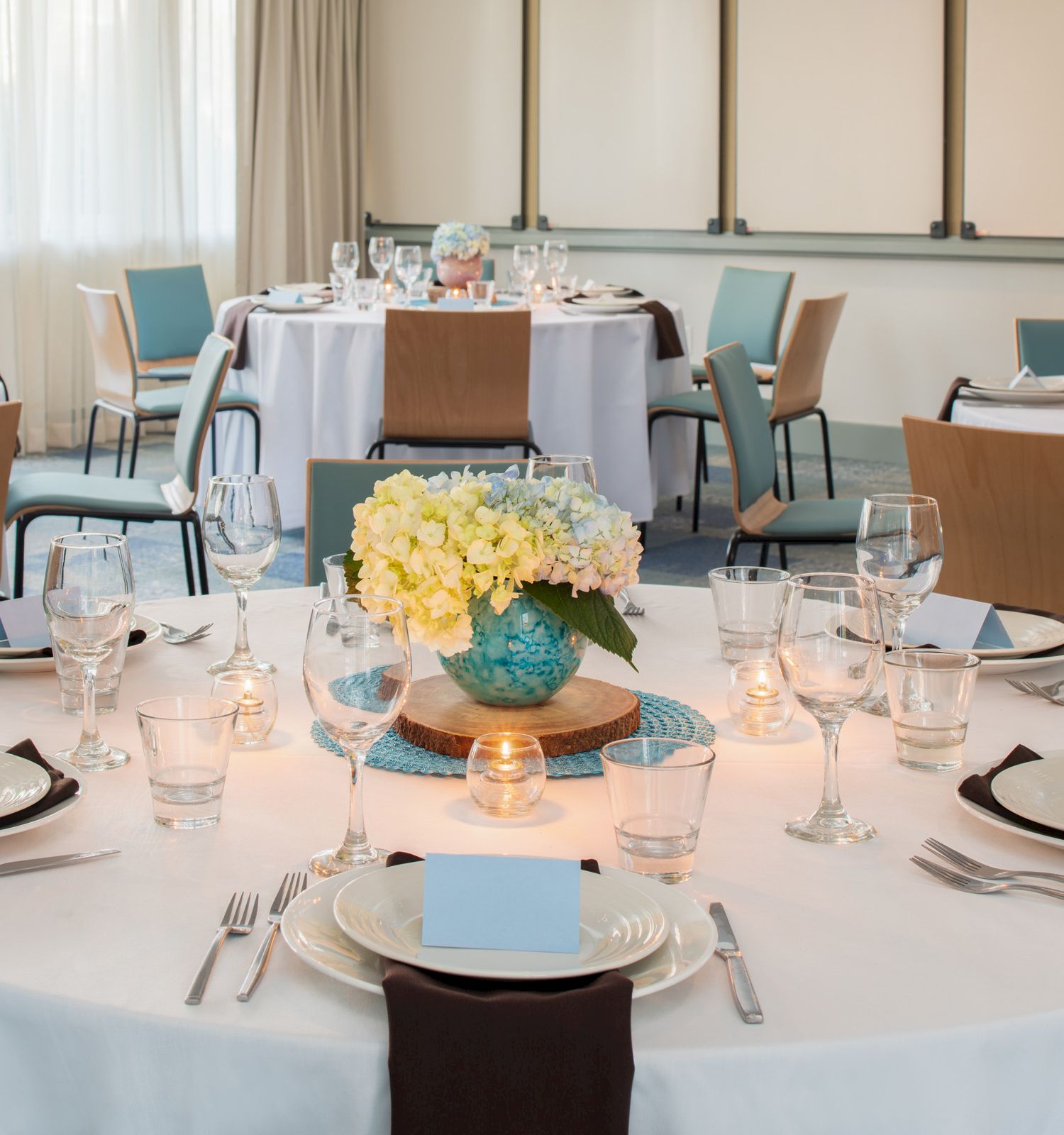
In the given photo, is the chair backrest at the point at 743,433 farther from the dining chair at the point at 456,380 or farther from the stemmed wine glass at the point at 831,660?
the stemmed wine glass at the point at 831,660

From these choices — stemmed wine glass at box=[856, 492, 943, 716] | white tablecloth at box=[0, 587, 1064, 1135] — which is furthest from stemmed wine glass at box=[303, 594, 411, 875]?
stemmed wine glass at box=[856, 492, 943, 716]

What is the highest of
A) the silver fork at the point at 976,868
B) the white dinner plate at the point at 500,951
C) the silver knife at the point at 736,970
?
the white dinner plate at the point at 500,951

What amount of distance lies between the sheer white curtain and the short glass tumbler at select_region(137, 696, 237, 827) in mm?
6247

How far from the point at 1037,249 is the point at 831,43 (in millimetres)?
Answer: 1493

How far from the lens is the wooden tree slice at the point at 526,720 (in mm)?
1347

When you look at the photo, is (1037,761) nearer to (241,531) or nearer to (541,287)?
(241,531)

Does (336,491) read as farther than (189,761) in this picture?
Yes

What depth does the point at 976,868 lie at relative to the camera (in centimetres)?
109

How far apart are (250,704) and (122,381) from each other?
428 centimetres

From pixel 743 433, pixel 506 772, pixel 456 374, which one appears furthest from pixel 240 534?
pixel 456 374

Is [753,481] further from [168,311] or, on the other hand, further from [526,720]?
[168,311]

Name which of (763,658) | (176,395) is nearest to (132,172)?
(176,395)

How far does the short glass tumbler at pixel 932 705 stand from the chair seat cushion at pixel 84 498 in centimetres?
273

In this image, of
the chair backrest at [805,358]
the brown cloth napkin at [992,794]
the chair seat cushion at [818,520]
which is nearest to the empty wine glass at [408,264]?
the chair backrest at [805,358]
